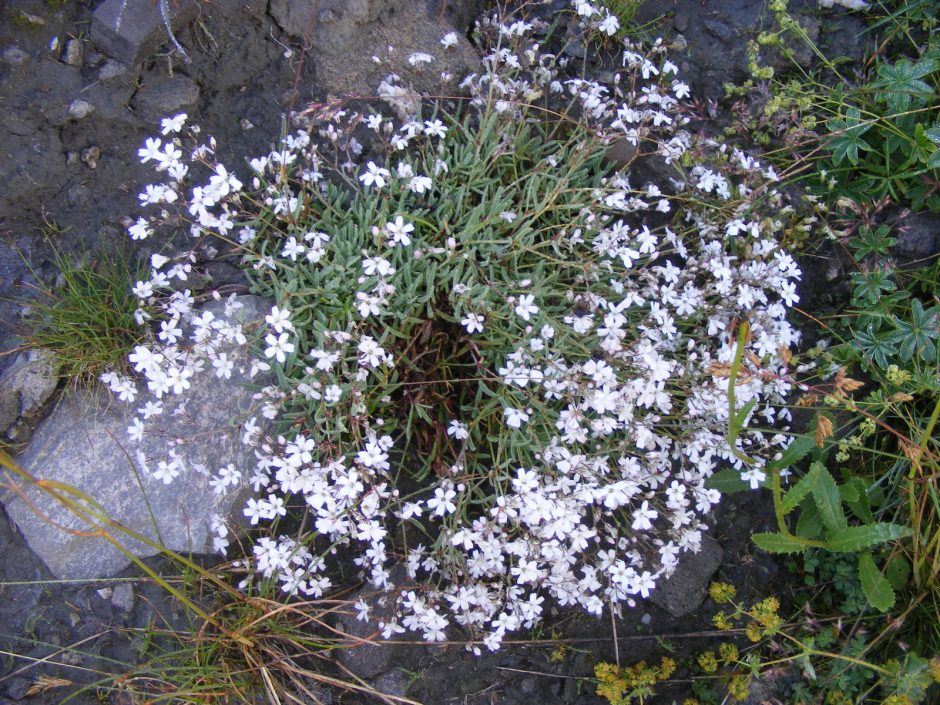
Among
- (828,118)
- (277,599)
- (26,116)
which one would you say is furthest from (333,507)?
(828,118)

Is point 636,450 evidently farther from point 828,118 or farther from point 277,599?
point 828,118

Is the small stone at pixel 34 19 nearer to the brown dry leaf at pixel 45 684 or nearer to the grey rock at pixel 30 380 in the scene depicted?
the grey rock at pixel 30 380

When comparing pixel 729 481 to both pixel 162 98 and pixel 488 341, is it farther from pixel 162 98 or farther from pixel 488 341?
pixel 162 98

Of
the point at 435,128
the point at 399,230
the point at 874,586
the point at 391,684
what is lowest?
the point at 391,684

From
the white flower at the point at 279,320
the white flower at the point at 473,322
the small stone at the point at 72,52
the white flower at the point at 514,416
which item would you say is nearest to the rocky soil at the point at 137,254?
the small stone at the point at 72,52

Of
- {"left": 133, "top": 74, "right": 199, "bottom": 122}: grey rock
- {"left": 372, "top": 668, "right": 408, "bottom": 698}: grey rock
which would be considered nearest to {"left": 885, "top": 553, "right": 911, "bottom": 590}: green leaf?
{"left": 372, "top": 668, "right": 408, "bottom": 698}: grey rock

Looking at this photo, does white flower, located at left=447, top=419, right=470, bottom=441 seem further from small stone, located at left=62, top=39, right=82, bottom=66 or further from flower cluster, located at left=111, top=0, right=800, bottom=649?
small stone, located at left=62, top=39, right=82, bottom=66

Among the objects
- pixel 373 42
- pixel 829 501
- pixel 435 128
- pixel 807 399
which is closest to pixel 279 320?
pixel 435 128
